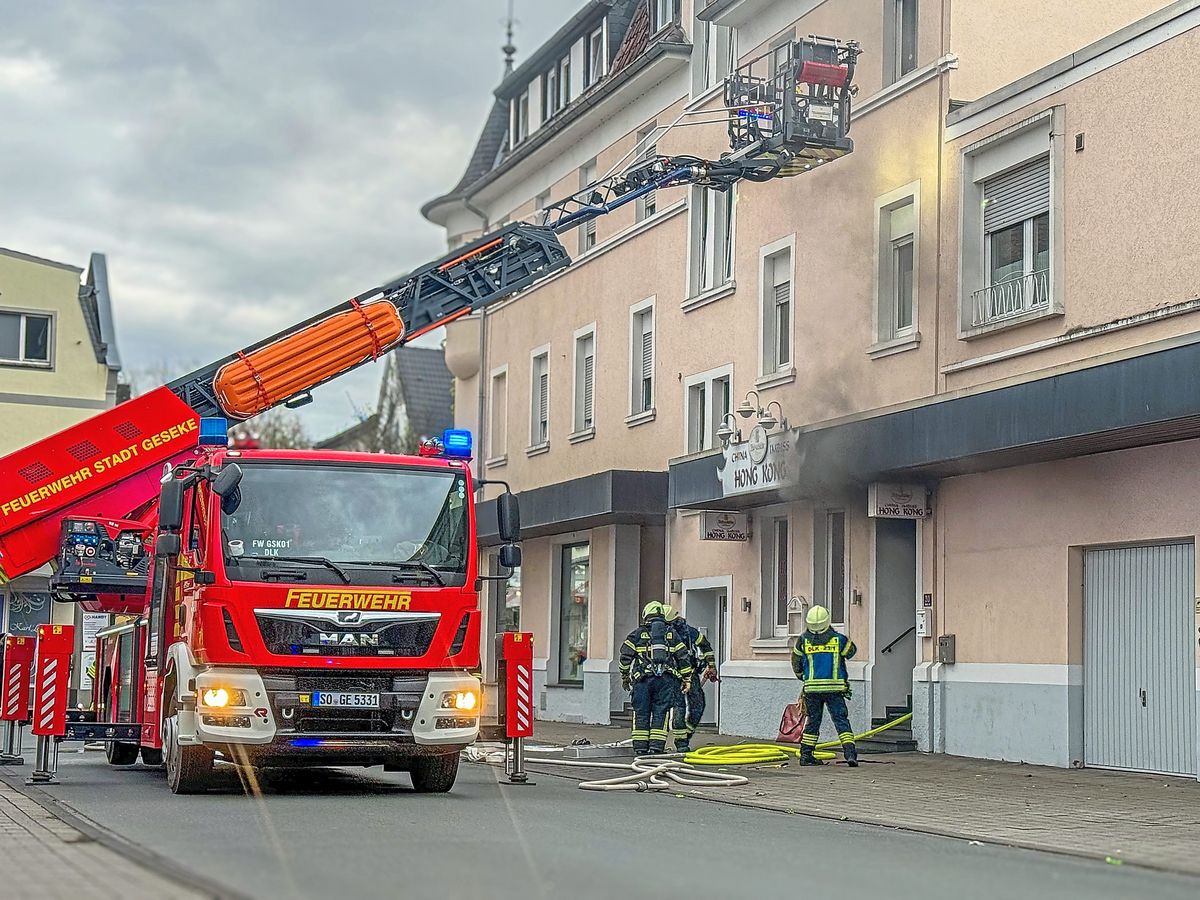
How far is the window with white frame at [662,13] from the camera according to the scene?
29.9 m

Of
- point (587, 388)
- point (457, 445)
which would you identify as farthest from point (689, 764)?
point (587, 388)

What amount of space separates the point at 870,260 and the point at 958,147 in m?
2.20

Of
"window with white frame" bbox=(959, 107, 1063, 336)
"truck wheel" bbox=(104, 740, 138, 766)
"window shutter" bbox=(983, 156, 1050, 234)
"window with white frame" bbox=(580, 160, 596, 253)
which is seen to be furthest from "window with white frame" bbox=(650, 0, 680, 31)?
"truck wheel" bbox=(104, 740, 138, 766)

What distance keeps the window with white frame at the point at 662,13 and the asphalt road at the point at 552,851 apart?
1814cm

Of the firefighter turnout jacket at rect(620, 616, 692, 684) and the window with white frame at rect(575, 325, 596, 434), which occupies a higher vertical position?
the window with white frame at rect(575, 325, 596, 434)

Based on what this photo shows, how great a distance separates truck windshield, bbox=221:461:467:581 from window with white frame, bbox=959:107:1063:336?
7.39m

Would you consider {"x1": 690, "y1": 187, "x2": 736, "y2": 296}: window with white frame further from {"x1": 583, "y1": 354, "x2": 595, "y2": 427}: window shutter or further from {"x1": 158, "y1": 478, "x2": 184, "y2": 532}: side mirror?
{"x1": 158, "y1": 478, "x2": 184, "y2": 532}: side mirror

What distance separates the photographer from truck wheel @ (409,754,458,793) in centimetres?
1470

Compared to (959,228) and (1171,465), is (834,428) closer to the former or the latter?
(959,228)

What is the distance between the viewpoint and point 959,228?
794 inches

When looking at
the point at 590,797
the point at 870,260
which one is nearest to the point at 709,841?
the point at 590,797

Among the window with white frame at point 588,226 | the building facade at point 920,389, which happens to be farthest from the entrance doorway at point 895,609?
the window with white frame at point 588,226

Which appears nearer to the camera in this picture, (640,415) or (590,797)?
(590,797)

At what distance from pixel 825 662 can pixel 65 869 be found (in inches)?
426
